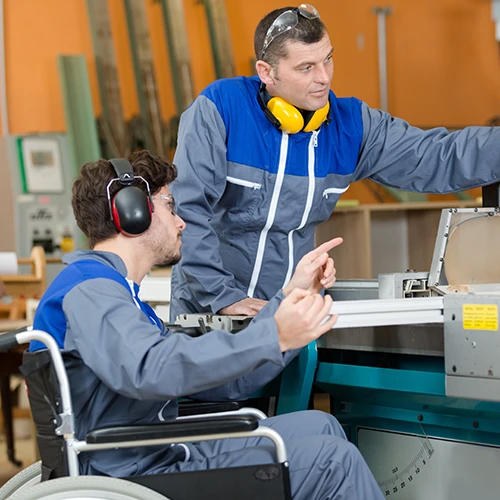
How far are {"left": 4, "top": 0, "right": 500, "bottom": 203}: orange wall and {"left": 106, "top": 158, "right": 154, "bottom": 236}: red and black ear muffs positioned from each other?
344cm

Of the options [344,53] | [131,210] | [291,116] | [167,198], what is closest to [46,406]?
[131,210]

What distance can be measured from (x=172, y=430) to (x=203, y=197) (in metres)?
0.84

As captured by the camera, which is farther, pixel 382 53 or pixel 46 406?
pixel 382 53

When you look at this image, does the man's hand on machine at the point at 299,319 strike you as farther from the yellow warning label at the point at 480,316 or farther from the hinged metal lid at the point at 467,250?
the hinged metal lid at the point at 467,250

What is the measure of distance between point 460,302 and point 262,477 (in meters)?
0.49

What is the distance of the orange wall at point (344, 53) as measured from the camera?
195 inches

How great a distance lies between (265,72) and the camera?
2240 mm

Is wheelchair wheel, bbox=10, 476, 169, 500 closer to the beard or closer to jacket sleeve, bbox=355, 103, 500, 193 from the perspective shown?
the beard

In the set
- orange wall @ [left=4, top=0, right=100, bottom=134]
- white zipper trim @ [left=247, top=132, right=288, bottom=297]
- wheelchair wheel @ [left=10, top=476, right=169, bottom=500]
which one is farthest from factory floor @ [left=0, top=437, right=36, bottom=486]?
wheelchair wheel @ [left=10, top=476, right=169, bottom=500]

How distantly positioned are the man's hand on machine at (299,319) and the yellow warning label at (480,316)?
1.11ft

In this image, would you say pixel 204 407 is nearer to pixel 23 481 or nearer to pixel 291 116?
pixel 23 481

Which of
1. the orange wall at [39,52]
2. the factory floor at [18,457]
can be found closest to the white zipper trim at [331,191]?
the factory floor at [18,457]

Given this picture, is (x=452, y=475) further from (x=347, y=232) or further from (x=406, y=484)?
(x=347, y=232)

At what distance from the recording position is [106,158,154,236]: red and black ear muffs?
64.1 inches
